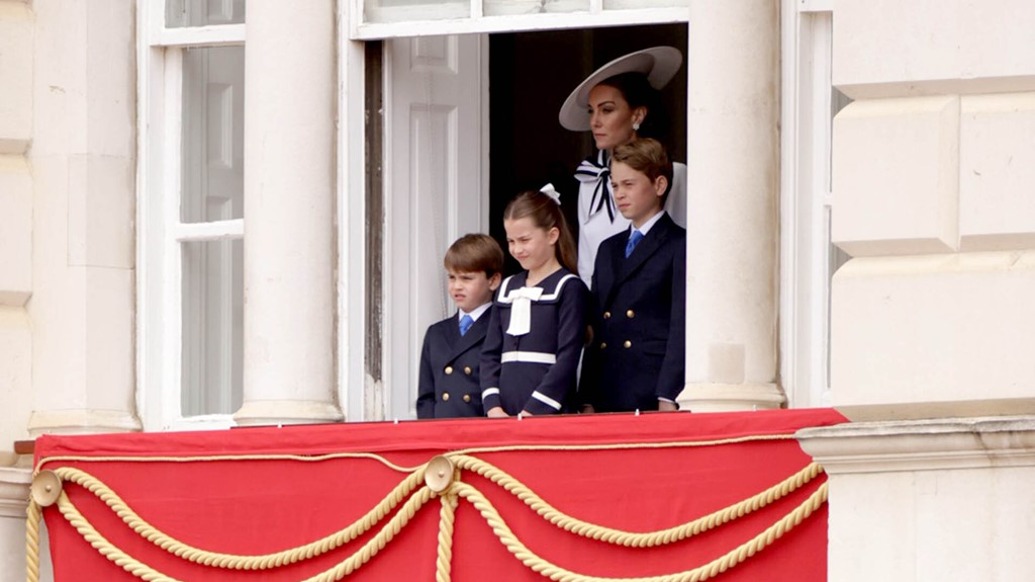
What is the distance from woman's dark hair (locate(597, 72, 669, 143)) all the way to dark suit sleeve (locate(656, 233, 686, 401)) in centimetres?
68

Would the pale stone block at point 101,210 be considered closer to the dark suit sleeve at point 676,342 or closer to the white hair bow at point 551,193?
the white hair bow at point 551,193

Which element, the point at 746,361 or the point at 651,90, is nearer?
the point at 746,361

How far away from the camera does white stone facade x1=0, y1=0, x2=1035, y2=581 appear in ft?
30.1

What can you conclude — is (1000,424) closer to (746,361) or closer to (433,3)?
(746,361)

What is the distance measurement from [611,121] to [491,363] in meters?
1.13

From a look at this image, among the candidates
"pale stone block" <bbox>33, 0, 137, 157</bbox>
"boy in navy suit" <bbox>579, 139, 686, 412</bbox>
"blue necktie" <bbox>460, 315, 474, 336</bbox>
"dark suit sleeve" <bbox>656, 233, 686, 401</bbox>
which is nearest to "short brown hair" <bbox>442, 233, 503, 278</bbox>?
"blue necktie" <bbox>460, 315, 474, 336</bbox>

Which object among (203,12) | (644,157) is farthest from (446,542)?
(203,12)

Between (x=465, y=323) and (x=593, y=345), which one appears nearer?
(x=593, y=345)

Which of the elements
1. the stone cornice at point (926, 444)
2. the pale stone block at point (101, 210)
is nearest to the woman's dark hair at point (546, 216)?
the pale stone block at point (101, 210)

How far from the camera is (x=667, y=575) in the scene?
10078 millimetres

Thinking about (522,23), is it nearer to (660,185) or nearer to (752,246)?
(660,185)

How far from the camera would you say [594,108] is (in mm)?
11617

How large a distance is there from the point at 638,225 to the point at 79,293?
2.49 metres

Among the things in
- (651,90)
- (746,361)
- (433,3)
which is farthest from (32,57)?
(746,361)
